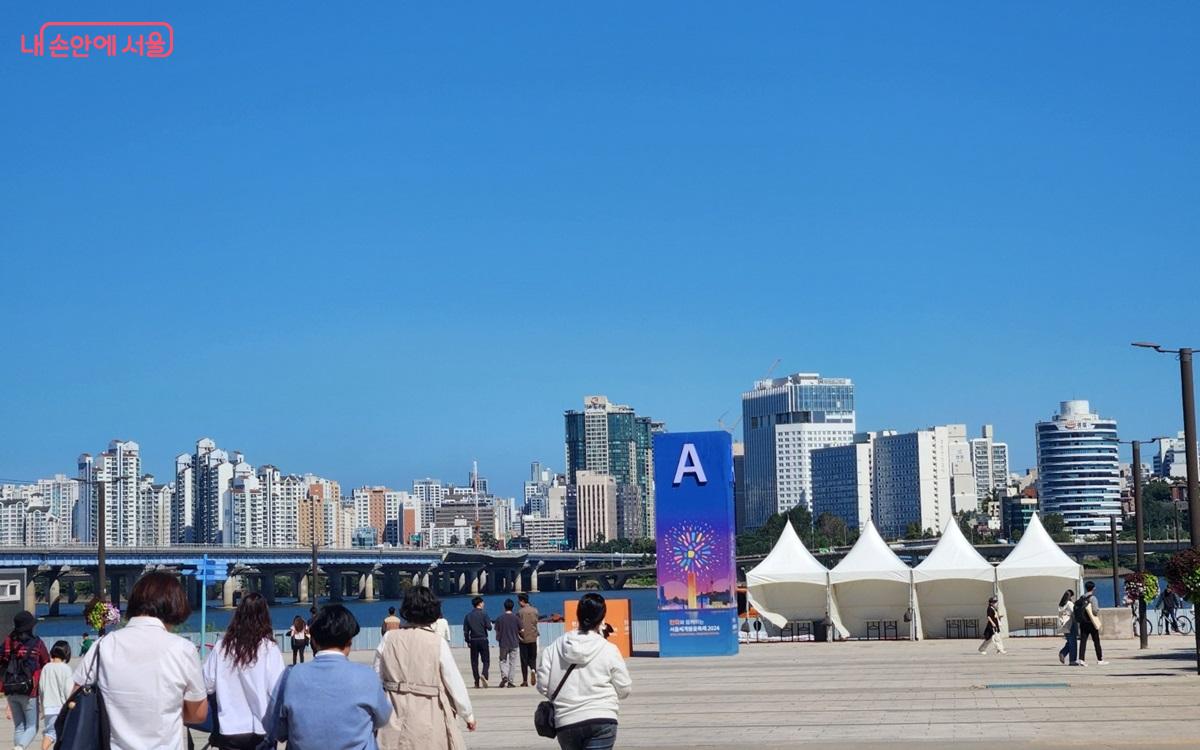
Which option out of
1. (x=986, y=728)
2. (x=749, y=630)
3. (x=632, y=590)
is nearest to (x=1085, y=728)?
(x=986, y=728)

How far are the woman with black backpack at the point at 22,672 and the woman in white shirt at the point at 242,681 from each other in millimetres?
6336

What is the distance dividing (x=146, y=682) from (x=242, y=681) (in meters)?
2.17

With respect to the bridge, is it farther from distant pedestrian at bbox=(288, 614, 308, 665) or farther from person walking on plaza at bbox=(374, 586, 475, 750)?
person walking on plaza at bbox=(374, 586, 475, 750)

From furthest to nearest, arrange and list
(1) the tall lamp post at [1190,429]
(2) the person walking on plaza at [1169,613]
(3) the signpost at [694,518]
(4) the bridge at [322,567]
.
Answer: (4) the bridge at [322,567] → (2) the person walking on plaza at [1169,613] → (3) the signpost at [694,518] → (1) the tall lamp post at [1190,429]

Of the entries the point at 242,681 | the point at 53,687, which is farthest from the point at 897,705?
the point at 242,681

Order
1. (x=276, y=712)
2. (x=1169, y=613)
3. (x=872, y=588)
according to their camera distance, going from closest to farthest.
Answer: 1. (x=276, y=712)
2. (x=1169, y=613)
3. (x=872, y=588)

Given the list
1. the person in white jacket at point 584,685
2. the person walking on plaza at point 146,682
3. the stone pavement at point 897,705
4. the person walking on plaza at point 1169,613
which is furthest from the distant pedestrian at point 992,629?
the person walking on plaza at point 146,682

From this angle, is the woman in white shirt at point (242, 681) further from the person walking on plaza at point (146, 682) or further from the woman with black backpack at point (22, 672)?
the woman with black backpack at point (22, 672)

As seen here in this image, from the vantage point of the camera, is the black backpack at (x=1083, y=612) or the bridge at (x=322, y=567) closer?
the black backpack at (x=1083, y=612)

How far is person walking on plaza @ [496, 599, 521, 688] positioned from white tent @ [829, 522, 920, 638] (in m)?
16.5

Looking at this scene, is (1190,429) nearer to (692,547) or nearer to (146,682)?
(692,547)

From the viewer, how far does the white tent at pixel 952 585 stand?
134ft

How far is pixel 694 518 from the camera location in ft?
114

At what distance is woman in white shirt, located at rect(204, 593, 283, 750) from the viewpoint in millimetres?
9445
